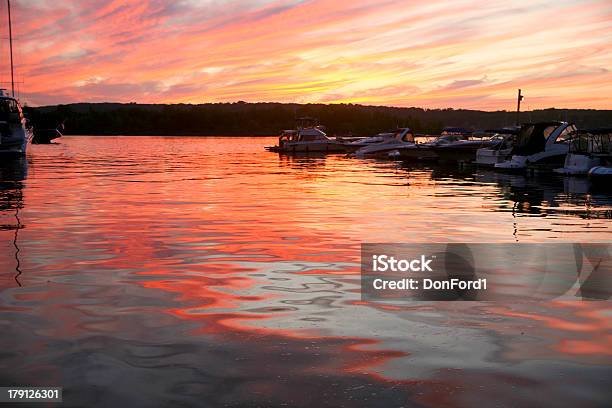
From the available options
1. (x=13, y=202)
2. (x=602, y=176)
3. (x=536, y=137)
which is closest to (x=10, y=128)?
(x=13, y=202)

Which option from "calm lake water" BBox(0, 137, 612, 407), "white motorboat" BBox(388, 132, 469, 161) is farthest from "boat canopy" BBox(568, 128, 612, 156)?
"white motorboat" BBox(388, 132, 469, 161)

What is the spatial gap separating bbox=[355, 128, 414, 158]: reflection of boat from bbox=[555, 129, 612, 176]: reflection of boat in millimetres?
31006

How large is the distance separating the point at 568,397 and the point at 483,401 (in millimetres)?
748

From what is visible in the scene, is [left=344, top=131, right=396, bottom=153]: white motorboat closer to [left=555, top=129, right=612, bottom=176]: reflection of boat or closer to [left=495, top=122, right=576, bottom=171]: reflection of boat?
[left=495, top=122, right=576, bottom=171]: reflection of boat

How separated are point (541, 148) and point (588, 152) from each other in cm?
628

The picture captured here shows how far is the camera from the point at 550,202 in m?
24.6

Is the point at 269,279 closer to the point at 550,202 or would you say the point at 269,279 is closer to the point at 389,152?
the point at 550,202

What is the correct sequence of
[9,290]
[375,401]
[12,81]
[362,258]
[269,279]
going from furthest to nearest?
[12,81]
[362,258]
[269,279]
[9,290]
[375,401]

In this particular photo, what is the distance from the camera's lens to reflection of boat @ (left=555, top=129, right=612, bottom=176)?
35281mm

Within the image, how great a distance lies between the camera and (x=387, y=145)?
69.9 m

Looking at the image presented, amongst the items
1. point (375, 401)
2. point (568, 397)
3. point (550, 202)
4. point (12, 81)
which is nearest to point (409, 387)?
point (375, 401)

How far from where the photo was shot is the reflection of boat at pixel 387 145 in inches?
2741

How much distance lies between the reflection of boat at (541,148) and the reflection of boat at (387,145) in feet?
84.0

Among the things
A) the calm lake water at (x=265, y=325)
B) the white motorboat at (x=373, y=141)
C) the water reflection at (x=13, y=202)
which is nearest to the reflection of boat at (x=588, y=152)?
the calm lake water at (x=265, y=325)
